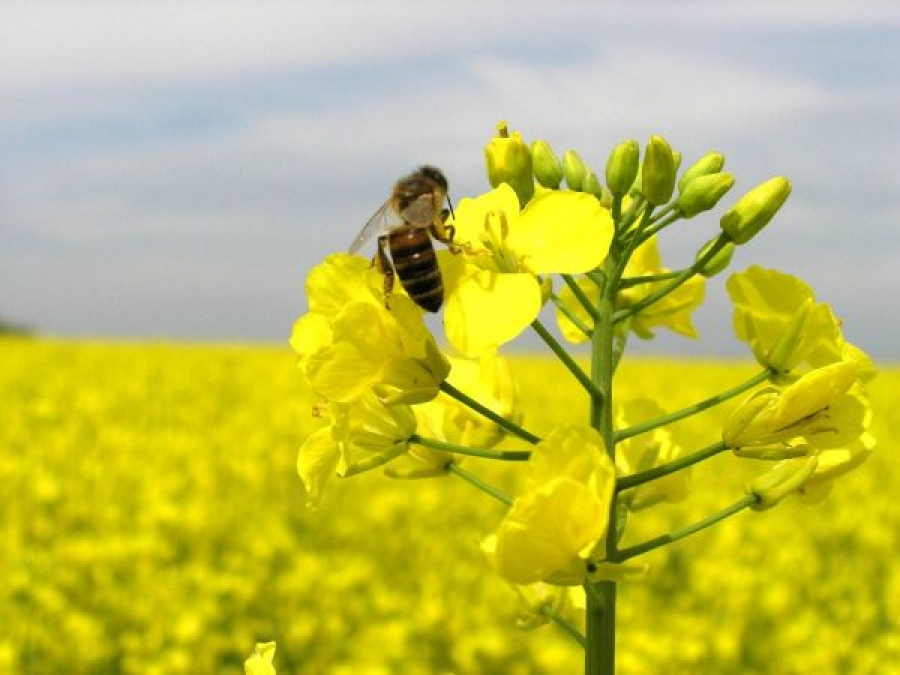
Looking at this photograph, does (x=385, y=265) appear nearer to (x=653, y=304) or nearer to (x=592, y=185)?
(x=592, y=185)

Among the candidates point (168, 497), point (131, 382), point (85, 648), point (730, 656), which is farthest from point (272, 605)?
point (131, 382)

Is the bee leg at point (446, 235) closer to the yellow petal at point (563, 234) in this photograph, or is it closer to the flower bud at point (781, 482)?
the yellow petal at point (563, 234)

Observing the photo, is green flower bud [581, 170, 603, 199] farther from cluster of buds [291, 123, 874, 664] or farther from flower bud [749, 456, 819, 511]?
flower bud [749, 456, 819, 511]

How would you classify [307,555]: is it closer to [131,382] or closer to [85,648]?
[85,648]

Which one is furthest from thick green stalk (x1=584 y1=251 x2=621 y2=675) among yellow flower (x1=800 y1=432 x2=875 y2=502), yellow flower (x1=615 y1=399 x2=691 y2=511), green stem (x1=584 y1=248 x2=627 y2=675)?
yellow flower (x1=800 y1=432 x2=875 y2=502)

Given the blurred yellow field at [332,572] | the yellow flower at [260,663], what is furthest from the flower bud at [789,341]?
the blurred yellow field at [332,572]

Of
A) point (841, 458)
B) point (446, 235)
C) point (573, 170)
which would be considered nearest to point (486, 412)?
point (446, 235)
